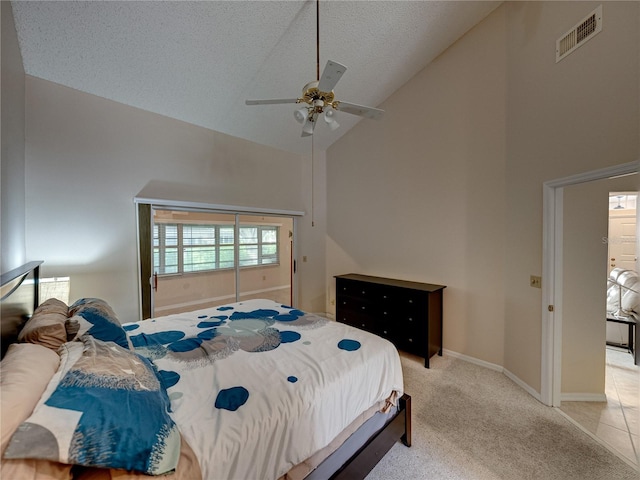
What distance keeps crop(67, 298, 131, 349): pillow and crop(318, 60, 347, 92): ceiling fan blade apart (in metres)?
2.05

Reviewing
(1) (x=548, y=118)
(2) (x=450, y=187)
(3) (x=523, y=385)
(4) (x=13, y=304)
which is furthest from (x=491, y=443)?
(4) (x=13, y=304)

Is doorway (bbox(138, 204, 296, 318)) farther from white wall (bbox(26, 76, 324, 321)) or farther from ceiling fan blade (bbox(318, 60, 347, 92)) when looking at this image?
ceiling fan blade (bbox(318, 60, 347, 92))

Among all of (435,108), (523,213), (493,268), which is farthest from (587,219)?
(435,108)

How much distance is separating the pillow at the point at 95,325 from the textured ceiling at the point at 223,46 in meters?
2.32

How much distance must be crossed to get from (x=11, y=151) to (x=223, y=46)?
6.48ft

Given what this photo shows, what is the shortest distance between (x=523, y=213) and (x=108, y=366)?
334cm

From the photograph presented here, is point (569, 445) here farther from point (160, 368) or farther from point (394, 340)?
point (160, 368)

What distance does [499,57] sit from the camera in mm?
2725

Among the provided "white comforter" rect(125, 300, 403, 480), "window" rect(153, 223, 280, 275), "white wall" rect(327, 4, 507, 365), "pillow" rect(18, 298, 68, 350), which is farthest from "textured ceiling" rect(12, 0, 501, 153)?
"white comforter" rect(125, 300, 403, 480)

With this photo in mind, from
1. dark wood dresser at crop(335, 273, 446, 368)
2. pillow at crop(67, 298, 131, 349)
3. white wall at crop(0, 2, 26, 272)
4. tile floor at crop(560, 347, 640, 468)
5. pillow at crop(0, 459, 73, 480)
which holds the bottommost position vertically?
tile floor at crop(560, 347, 640, 468)

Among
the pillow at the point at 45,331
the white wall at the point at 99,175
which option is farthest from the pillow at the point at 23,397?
the white wall at the point at 99,175

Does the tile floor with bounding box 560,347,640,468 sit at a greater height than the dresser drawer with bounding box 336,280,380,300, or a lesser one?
lesser

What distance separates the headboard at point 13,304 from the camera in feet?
3.75

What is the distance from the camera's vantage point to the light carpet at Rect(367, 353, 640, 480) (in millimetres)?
1611
